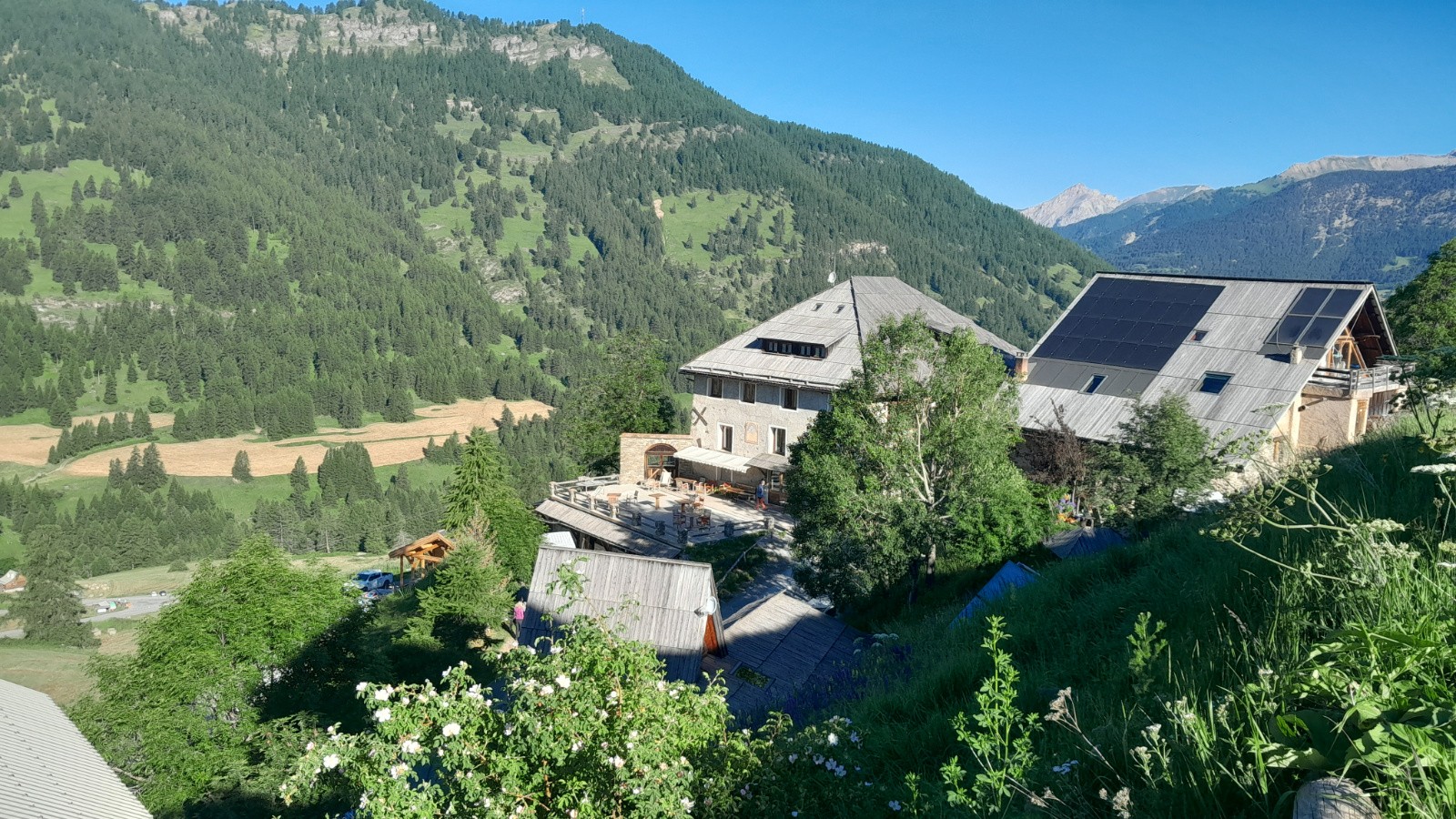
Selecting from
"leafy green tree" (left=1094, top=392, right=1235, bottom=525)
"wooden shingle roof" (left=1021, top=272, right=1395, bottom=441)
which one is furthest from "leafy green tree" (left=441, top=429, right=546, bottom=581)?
"leafy green tree" (left=1094, top=392, right=1235, bottom=525)

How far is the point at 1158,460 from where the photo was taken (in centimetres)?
1991

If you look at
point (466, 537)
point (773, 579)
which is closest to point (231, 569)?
point (466, 537)

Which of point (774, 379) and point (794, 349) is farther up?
point (794, 349)

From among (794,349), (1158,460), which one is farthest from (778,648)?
(794,349)

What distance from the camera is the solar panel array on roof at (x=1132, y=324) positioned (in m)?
31.3

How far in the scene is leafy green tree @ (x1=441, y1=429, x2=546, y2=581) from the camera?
36.6m

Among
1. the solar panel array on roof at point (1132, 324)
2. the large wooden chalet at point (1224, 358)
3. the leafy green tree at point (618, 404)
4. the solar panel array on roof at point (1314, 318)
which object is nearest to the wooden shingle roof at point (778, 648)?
the large wooden chalet at point (1224, 358)

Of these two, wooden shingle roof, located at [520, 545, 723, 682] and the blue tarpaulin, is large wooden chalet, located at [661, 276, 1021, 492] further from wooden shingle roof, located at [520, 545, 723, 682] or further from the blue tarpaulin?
the blue tarpaulin

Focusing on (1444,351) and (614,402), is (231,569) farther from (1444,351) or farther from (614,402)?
(1444,351)

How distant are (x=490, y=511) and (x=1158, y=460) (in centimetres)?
2720

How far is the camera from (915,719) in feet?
23.7

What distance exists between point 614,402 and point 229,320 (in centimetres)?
16993

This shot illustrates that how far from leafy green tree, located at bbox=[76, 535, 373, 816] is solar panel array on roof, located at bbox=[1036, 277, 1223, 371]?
89.3ft

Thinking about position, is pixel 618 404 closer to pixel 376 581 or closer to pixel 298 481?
pixel 376 581
